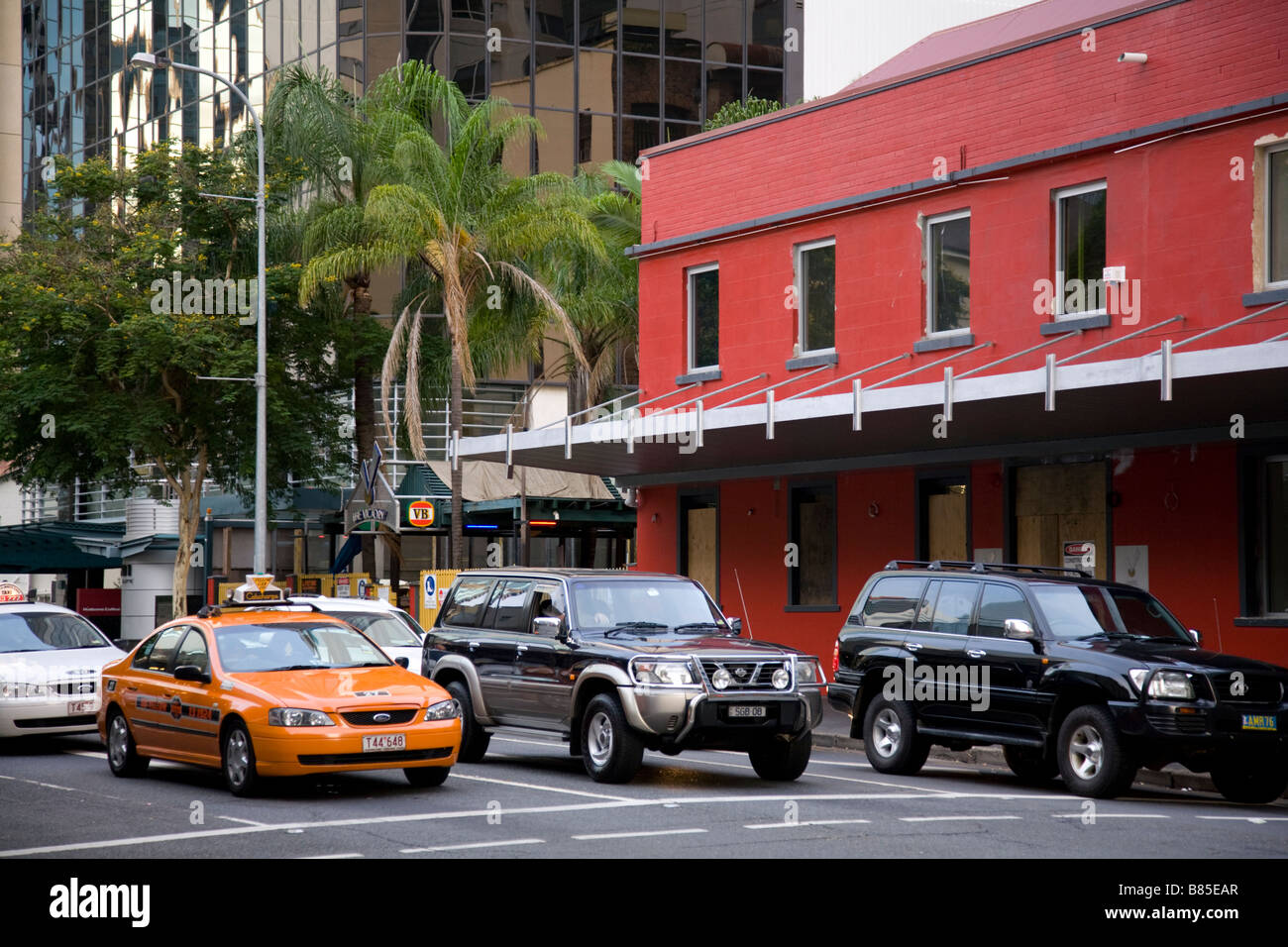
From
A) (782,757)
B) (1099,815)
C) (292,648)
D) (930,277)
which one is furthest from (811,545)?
(1099,815)

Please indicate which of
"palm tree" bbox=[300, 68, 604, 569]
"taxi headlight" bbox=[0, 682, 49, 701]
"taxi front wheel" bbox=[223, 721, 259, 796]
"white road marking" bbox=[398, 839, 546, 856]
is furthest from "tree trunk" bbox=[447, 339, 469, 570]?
"white road marking" bbox=[398, 839, 546, 856]

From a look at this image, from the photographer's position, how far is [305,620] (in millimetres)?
15023

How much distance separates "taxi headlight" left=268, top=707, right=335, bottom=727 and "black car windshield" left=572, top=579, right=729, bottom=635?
2815 millimetres

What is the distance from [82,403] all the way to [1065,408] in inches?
795

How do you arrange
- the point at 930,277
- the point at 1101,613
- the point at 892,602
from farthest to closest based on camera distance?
the point at 930,277 < the point at 892,602 < the point at 1101,613

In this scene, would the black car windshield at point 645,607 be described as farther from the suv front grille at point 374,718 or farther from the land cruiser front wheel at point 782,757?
the suv front grille at point 374,718

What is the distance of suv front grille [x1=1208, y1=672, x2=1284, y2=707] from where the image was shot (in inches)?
539

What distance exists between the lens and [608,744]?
1432 centimetres

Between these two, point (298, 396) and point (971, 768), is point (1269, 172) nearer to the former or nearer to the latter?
point (971, 768)

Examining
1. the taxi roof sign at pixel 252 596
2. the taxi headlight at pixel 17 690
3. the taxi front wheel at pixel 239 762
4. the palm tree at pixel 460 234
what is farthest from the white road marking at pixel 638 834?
the palm tree at pixel 460 234

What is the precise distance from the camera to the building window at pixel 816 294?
24328 mm

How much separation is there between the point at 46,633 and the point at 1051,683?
11549mm

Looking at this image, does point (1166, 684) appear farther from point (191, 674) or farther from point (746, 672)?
point (191, 674)

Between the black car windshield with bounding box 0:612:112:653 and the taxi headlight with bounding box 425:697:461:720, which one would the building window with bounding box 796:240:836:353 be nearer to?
the black car windshield with bounding box 0:612:112:653
